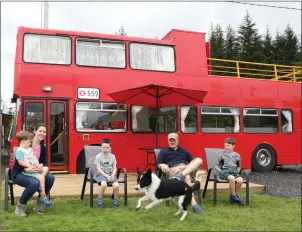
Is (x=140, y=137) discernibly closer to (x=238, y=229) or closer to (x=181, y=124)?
(x=181, y=124)

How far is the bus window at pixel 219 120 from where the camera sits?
10289 millimetres

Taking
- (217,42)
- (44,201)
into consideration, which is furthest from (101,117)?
(217,42)

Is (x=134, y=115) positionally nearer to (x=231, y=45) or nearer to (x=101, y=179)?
(x=101, y=179)

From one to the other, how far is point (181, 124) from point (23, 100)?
4.15 m

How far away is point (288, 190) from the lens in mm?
7641

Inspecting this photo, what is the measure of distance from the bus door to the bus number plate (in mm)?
445

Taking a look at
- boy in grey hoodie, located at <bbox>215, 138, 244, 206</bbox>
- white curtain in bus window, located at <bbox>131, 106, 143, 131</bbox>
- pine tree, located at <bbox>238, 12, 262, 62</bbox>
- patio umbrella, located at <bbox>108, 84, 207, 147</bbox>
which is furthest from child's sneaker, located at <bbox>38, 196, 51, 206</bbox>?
pine tree, located at <bbox>238, 12, 262, 62</bbox>

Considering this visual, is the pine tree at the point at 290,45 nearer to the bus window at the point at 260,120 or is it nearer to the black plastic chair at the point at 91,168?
the bus window at the point at 260,120

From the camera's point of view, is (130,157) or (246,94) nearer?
(130,157)

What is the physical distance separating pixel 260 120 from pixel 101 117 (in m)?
4.95

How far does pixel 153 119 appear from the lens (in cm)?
970

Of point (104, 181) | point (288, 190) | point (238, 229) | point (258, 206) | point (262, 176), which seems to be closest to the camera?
point (238, 229)

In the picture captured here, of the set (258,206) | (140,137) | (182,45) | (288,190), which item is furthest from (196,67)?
(258,206)

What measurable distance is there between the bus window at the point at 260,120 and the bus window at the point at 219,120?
1.13ft
